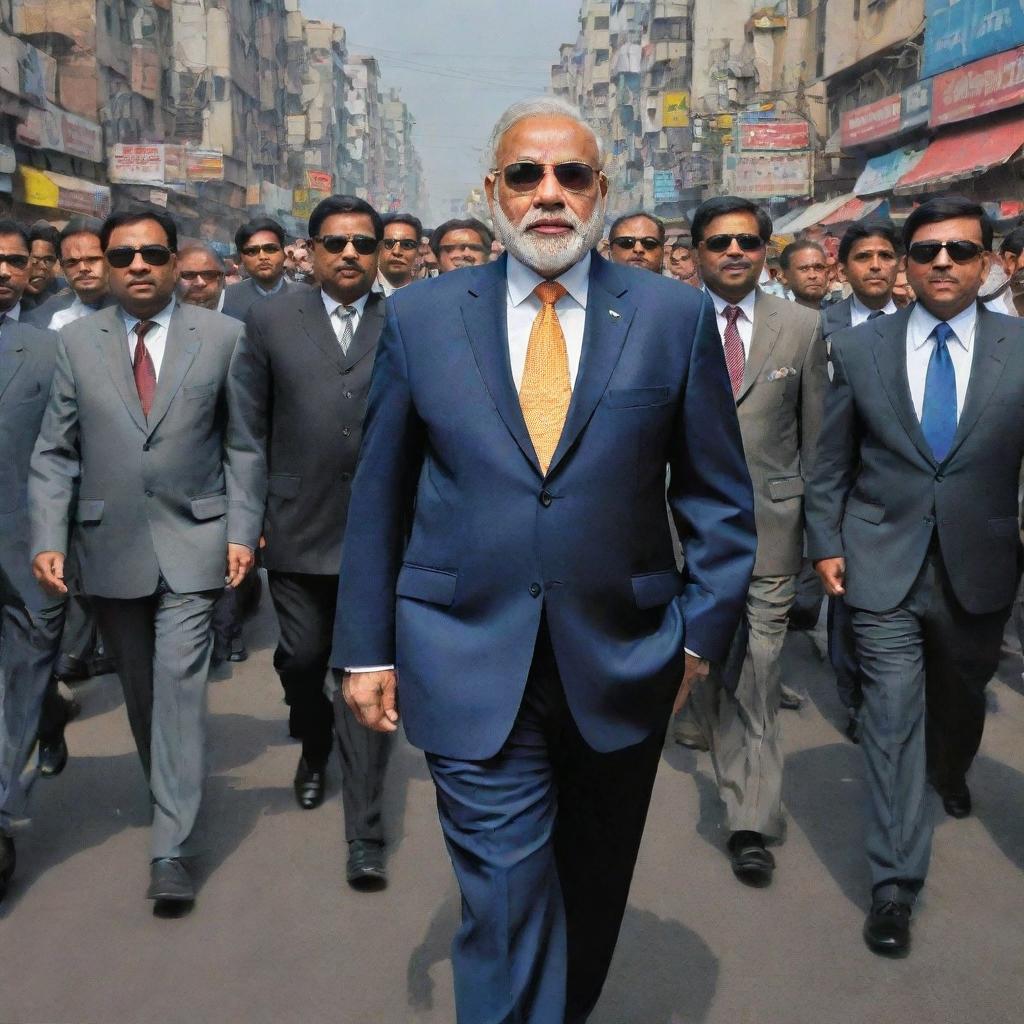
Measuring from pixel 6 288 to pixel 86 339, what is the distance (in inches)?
43.6

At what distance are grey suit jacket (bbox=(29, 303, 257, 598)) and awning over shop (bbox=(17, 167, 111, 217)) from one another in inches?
1218

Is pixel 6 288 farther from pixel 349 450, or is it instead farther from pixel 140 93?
pixel 140 93

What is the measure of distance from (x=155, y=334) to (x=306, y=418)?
2.02ft

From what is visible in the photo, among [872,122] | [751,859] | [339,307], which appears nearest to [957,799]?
[751,859]

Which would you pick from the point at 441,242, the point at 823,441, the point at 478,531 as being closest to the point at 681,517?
the point at 478,531

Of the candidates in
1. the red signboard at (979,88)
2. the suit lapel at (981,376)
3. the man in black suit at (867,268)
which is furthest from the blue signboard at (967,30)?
the suit lapel at (981,376)

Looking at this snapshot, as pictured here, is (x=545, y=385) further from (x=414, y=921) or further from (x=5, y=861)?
(x=5, y=861)

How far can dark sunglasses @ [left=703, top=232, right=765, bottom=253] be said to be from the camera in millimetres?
4828

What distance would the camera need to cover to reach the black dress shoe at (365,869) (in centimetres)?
424

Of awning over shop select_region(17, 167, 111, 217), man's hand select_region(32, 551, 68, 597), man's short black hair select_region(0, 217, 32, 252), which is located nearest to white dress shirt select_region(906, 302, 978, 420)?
man's hand select_region(32, 551, 68, 597)

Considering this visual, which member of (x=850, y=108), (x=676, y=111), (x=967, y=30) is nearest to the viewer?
(x=967, y=30)

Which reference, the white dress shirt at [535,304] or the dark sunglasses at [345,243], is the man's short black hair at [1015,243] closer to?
the dark sunglasses at [345,243]

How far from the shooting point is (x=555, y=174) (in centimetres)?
271

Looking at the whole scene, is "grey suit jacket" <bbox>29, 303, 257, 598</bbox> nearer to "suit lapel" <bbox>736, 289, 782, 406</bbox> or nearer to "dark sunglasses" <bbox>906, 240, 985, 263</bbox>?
"suit lapel" <bbox>736, 289, 782, 406</bbox>
